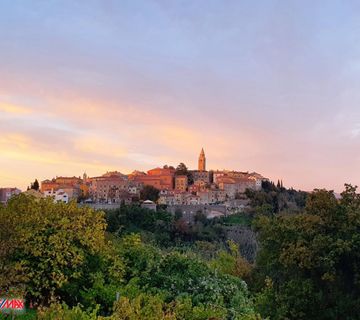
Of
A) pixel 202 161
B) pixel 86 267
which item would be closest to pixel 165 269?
pixel 86 267

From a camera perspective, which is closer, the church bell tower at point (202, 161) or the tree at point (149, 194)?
the tree at point (149, 194)

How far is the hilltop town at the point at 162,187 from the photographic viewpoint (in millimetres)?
81125

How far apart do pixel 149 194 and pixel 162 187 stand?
30.4 ft

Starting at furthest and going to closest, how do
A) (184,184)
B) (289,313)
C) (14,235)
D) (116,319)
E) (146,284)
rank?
(184,184)
(289,313)
(14,235)
(146,284)
(116,319)

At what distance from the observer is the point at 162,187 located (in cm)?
8862

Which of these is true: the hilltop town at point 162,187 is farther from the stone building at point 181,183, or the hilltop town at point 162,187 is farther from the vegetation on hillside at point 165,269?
the vegetation on hillside at point 165,269

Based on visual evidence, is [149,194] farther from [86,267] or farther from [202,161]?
[86,267]

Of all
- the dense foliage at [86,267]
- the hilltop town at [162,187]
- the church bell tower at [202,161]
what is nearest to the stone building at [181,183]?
the hilltop town at [162,187]

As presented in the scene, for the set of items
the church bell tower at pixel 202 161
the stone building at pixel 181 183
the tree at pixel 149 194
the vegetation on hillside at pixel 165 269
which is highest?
the church bell tower at pixel 202 161

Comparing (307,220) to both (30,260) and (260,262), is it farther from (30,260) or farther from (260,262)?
(30,260)

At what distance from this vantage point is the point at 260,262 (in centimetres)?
1396

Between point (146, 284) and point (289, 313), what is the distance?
5.12 m

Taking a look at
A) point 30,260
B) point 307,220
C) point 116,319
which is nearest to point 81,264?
point 30,260

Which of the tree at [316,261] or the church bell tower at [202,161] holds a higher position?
the church bell tower at [202,161]
